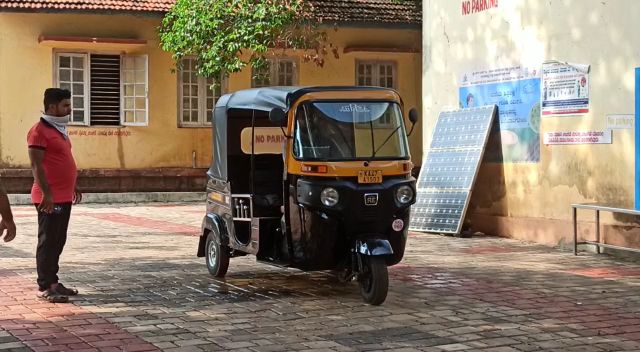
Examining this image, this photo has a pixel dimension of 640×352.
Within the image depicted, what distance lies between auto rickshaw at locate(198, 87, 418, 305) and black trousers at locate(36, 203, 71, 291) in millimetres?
1814

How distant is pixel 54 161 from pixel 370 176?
2.81 meters

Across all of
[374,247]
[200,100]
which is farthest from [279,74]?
[374,247]

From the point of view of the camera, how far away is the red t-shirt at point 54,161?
8.83m

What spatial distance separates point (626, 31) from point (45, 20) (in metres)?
15.1

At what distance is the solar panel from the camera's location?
48.5 ft

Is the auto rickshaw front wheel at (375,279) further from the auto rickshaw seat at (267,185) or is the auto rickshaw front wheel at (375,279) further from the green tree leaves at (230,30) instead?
the green tree leaves at (230,30)

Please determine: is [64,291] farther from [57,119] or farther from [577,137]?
[577,137]

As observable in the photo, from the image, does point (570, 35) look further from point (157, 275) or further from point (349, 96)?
point (157, 275)

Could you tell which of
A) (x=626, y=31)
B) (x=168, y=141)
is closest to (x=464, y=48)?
(x=626, y=31)

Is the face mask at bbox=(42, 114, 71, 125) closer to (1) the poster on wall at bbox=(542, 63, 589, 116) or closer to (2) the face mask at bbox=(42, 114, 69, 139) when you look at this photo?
(2) the face mask at bbox=(42, 114, 69, 139)

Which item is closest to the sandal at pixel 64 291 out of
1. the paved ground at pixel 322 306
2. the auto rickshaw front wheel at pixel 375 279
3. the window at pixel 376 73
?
the paved ground at pixel 322 306

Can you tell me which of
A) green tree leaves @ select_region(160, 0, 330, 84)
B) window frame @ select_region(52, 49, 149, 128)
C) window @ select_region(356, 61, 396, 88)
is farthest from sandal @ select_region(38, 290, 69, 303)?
window @ select_region(356, 61, 396, 88)

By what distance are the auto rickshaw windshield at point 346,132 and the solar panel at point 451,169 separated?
18.6 ft

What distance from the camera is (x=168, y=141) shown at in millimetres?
24391
